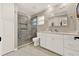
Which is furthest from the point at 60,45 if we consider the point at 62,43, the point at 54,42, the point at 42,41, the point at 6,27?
the point at 6,27

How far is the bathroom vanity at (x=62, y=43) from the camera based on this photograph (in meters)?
1.95

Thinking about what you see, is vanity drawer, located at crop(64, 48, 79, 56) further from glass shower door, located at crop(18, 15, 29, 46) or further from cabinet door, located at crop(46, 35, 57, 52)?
glass shower door, located at crop(18, 15, 29, 46)

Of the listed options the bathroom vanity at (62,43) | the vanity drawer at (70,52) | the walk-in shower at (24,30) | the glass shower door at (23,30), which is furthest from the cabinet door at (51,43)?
the glass shower door at (23,30)

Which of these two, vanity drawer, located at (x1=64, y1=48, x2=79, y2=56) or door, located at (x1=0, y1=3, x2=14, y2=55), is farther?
door, located at (x1=0, y1=3, x2=14, y2=55)

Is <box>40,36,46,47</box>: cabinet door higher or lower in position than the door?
lower

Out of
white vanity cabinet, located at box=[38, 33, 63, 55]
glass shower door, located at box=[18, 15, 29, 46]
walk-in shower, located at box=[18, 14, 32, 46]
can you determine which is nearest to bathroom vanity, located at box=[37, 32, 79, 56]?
white vanity cabinet, located at box=[38, 33, 63, 55]

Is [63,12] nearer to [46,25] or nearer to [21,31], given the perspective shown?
[46,25]

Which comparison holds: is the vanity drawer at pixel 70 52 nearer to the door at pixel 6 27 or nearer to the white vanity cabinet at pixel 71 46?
the white vanity cabinet at pixel 71 46

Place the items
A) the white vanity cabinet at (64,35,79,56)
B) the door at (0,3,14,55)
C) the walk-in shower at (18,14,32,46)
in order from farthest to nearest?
the walk-in shower at (18,14,32,46) → the door at (0,3,14,55) → the white vanity cabinet at (64,35,79,56)

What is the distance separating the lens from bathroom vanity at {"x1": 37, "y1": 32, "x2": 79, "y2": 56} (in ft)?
6.40

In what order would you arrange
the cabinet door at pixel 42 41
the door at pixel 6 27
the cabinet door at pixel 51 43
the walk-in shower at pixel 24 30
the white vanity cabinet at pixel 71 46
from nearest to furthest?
the white vanity cabinet at pixel 71 46, the door at pixel 6 27, the cabinet door at pixel 51 43, the cabinet door at pixel 42 41, the walk-in shower at pixel 24 30

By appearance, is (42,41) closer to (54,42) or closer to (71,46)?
(54,42)

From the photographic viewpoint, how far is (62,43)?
2.29 m

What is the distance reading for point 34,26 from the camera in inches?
156
